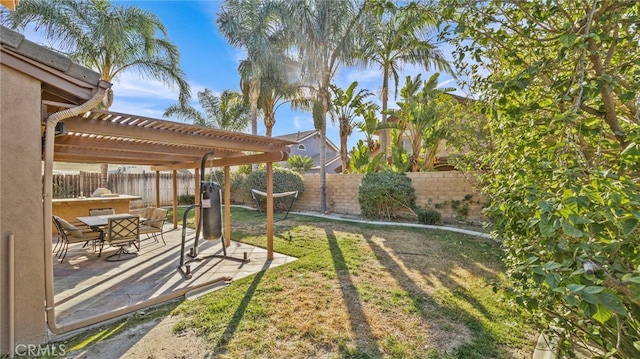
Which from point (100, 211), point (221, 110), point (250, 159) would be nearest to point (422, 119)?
point (250, 159)

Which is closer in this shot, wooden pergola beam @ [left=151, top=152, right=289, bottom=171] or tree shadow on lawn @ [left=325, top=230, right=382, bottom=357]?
tree shadow on lawn @ [left=325, top=230, right=382, bottom=357]

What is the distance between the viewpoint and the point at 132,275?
487 cm

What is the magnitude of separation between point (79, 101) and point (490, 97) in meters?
4.58

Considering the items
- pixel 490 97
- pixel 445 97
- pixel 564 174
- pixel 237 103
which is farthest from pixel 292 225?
pixel 237 103

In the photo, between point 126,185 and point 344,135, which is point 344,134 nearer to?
point 344,135

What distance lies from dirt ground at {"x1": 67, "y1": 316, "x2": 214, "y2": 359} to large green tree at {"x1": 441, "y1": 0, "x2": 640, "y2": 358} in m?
3.03

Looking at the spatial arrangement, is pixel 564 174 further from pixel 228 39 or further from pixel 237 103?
pixel 237 103

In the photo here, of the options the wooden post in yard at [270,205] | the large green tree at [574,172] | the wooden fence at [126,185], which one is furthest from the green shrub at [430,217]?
the wooden fence at [126,185]

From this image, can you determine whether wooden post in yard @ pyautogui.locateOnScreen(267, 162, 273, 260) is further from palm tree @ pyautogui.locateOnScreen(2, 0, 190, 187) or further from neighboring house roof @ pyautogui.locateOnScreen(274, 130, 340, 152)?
neighboring house roof @ pyautogui.locateOnScreen(274, 130, 340, 152)

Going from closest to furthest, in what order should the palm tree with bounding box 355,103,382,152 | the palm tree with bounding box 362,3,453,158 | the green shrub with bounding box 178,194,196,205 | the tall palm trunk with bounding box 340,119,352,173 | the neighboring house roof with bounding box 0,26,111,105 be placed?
the neighboring house roof with bounding box 0,26,111,105 < the palm tree with bounding box 362,3,453,158 < the palm tree with bounding box 355,103,382,152 < the tall palm trunk with bounding box 340,119,352,173 < the green shrub with bounding box 178,194,196,205

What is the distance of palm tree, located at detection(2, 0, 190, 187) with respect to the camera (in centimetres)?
1058

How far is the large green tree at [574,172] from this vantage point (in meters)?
1.29

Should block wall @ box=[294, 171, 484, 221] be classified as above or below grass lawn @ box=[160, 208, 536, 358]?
above

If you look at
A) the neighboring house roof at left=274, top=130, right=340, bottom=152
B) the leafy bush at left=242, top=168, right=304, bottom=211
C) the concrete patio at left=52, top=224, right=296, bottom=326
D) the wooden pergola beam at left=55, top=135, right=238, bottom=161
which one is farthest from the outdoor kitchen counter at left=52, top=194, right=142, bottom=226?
the neighboring house roof at left=274, top=130, right=340, bottom=152
